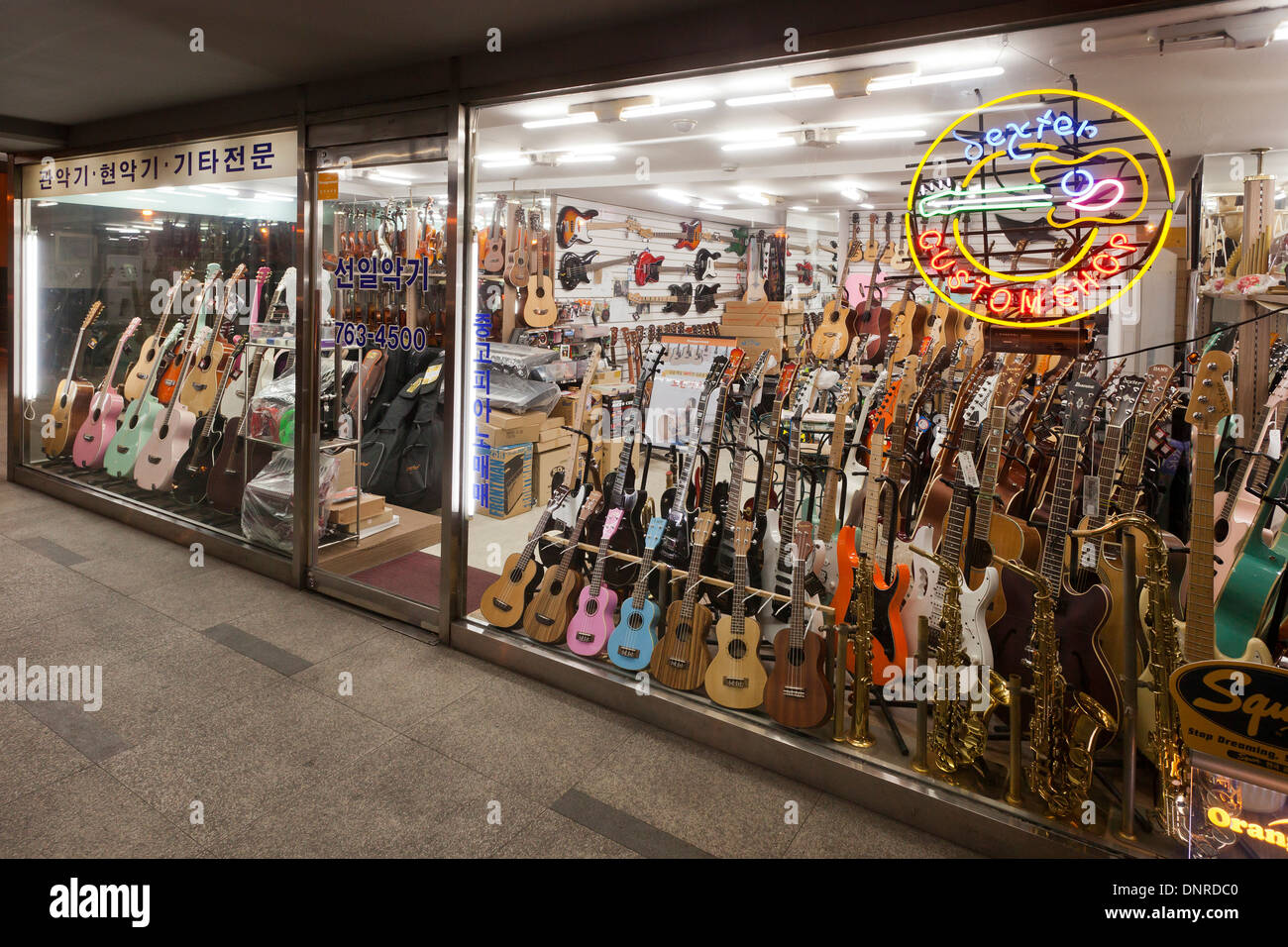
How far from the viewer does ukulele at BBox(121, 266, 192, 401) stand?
5.20m

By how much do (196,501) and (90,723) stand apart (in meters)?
2.33

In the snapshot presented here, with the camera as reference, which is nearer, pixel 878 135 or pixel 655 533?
pixel 878 135

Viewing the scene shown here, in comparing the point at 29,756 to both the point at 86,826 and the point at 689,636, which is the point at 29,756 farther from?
the point at 689,636

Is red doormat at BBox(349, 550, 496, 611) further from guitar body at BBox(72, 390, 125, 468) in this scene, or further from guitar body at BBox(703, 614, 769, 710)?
guitar body at BBox(72, 390, 125, 468)

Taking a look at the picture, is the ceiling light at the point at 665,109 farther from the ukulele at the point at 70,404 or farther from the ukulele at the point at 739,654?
the ukulele at the point at 70,404

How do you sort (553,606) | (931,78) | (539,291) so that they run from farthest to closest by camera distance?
1. (539,291)
2. (553,606)
3. (931,78)

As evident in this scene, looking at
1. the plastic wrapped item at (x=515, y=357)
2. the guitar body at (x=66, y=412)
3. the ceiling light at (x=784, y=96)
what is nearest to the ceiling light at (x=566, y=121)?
the ceiling light at (x=784, y=96)

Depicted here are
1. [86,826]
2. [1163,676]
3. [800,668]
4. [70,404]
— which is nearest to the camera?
[1163,676]

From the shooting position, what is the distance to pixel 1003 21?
2.16 m

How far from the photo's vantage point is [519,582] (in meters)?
3.34

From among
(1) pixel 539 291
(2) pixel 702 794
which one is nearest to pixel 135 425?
(1) pixel 539 291

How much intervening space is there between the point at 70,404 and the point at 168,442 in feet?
4.44

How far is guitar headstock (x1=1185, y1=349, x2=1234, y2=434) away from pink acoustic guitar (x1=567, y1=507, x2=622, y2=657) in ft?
6.33
